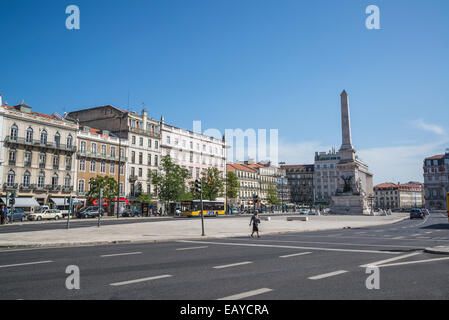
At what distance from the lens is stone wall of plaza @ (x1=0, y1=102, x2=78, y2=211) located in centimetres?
4672

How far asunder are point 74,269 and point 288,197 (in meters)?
133

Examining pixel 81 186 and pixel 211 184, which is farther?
pixel 211 184

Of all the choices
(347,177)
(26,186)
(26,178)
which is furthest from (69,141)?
(347,177)

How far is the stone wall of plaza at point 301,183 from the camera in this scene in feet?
455

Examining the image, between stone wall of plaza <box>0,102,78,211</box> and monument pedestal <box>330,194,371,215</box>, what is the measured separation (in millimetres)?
44409

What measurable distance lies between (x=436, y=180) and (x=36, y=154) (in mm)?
Answer: 132867

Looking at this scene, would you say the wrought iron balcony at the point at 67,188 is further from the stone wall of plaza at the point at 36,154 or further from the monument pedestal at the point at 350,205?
the monument pedestal at the point at 350,205

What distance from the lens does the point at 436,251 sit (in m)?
11.8

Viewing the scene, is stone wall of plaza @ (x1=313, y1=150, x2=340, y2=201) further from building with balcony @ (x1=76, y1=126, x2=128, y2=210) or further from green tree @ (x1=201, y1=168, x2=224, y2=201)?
building with balcony @ (x1=76, y1=126, x2=128, y2=210)

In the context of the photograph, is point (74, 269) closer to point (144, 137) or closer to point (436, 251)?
point (436, 251)

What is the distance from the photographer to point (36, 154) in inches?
1975

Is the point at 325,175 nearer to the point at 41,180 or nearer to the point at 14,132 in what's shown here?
the point at 41,180

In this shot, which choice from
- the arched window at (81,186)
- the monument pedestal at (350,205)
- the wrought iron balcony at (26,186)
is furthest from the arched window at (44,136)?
the monument pedestal at (350,205)
